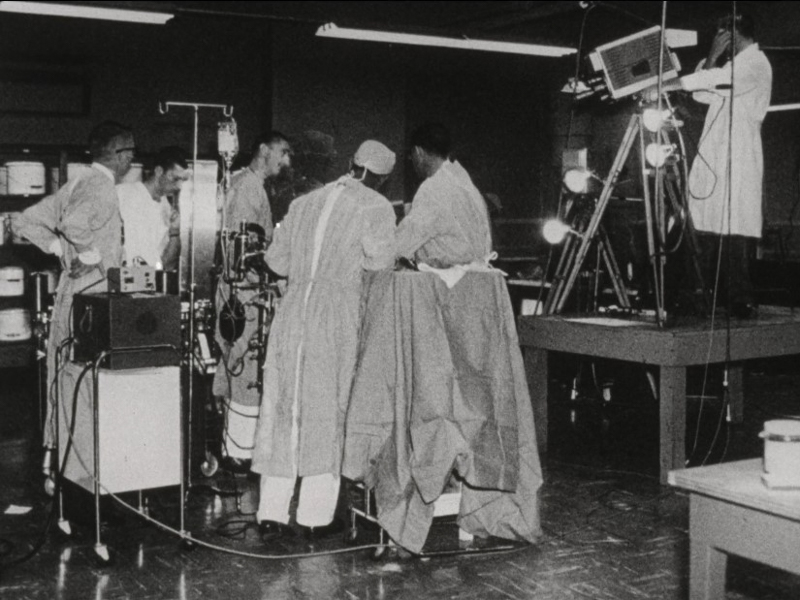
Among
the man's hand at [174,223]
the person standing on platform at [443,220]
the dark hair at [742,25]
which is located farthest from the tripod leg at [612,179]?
the man's hand at [174,223]

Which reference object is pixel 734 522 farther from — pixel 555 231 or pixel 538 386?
pixel 555 231

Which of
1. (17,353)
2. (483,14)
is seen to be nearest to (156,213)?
(17,353)

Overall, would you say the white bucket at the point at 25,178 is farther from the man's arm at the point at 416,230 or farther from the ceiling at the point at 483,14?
the man's arm at the point at 416,230

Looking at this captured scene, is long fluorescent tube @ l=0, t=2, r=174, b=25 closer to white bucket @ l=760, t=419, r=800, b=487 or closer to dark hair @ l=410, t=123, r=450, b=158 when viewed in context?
dark hair @ l=410, t=123, r=450, b=158

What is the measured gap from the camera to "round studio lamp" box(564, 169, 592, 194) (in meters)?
6.13

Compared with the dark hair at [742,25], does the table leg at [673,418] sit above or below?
below

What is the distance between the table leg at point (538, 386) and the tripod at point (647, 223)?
14.8 inches

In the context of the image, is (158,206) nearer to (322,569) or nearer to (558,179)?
(322,569)

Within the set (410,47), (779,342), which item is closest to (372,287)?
(779,342)

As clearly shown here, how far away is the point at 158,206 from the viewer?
7031mm

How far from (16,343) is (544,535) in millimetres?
5253

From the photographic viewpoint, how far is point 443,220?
418cm

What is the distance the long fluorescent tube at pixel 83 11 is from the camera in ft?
23.2

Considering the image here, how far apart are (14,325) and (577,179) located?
4630 millimetres
